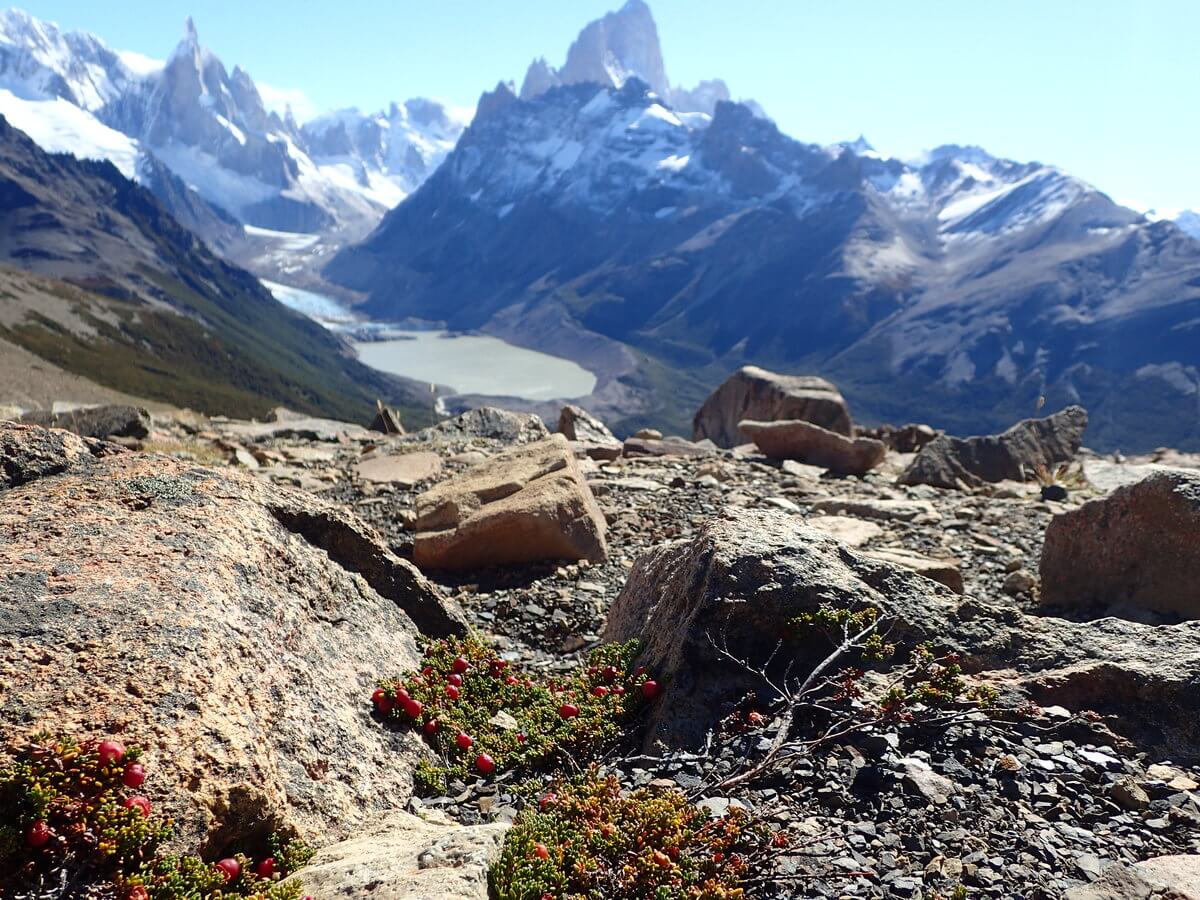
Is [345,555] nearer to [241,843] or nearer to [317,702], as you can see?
[317,702]

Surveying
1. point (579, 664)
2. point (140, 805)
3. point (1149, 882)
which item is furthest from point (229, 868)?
point (1149, 882)

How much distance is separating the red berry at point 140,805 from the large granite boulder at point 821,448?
19924 mm

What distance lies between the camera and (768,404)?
3725 cm

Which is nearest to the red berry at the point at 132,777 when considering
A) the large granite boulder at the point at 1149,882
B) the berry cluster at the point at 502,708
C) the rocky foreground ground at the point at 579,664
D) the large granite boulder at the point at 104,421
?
the rocky foreground ground at the point at 579,664

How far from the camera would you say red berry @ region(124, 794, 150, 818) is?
4.45 m

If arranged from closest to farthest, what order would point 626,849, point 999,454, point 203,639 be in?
point 626,849, point 203,639, point 999,454

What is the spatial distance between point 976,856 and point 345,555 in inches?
251

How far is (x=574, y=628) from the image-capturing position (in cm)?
1076

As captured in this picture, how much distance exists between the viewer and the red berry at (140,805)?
4453mm

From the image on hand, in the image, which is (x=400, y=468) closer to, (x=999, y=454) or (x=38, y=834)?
(x=38, y=834)

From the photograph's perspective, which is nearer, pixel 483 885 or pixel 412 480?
pixel 483 885

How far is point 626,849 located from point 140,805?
2.88m

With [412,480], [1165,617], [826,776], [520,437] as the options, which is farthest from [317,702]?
[520,437]

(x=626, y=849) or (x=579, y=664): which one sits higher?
(x=626, y=849)
